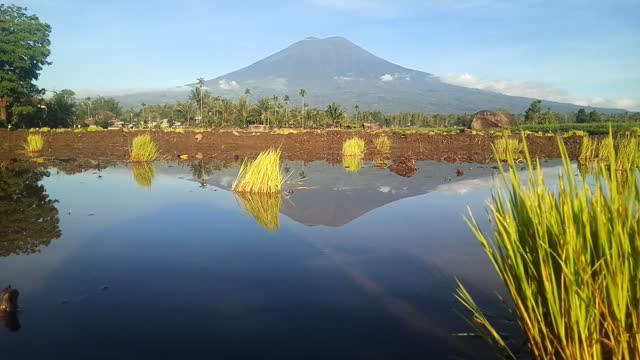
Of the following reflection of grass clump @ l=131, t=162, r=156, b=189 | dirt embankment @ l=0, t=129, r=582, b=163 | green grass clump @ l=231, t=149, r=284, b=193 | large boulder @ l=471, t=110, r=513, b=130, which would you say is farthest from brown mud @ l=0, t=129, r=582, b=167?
large boulder @ l=471, t=110, r=513, b=130

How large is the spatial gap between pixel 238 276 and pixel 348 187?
6.25 m

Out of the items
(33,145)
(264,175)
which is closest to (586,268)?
(264,175)

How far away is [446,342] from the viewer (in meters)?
3.38

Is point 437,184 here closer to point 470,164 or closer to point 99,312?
point 470,164

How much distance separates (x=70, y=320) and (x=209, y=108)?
2835 inches

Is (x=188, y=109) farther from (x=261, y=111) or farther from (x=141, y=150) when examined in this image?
(x=141, y=150)

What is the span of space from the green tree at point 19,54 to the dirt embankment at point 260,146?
905cm

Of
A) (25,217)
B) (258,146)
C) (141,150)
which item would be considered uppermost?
(141,150)

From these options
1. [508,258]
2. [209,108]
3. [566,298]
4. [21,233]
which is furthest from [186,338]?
[209,108]

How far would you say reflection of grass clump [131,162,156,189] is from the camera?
11387mm

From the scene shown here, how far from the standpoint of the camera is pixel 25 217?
7.10 metres

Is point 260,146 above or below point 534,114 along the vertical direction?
below

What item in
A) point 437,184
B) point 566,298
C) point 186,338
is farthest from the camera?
point 437,184

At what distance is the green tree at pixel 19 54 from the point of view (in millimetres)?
32562
